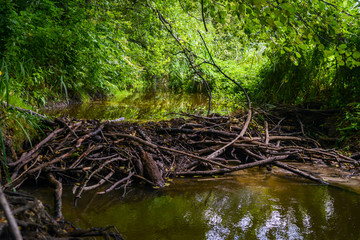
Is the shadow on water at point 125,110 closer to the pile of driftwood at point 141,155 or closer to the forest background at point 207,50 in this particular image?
the forest background at point 207,50

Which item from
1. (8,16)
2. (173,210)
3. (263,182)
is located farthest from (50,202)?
(8,16)

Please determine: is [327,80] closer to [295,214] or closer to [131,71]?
[295,214]

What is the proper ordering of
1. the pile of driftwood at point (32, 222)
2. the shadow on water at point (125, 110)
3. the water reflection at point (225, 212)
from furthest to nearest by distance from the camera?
the shadow on water at point (125, 110), the water reflection at point (225, 212), the pile of driftwood at point (32, 222)

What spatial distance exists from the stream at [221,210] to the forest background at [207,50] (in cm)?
122

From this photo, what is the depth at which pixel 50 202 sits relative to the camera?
2021 millimetres

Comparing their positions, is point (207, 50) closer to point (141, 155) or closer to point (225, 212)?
point (141, 155)

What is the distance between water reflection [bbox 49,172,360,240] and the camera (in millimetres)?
1761

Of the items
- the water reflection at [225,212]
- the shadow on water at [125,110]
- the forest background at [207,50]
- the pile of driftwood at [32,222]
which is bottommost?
the shadow on water at [125,110]

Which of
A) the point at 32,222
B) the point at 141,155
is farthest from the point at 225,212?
the point at 32,222

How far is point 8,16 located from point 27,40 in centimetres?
52

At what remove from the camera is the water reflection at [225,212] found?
1761mm

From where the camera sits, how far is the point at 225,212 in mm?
2057

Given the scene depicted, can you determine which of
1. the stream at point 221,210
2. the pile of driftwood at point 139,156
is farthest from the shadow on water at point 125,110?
the stream at point 221,210

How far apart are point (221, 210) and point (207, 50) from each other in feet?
6.45
